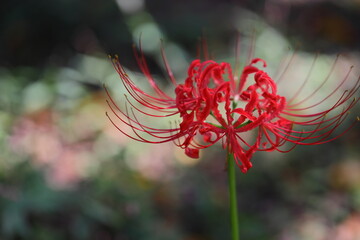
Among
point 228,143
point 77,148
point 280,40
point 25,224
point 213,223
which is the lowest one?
point 228,143

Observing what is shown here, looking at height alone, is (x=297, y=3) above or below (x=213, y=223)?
above

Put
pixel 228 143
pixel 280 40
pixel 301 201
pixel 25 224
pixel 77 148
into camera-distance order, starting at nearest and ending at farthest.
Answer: pixel 228 143
pixel 25 224
pixel 301 201
pixel 77 148
pixel 280 40

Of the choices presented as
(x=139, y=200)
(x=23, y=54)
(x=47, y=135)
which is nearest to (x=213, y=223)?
(x=139, y=200)

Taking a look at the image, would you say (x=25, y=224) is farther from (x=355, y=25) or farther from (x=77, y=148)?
(x=355, y=25)

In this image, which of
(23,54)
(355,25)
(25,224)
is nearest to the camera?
(25,224)

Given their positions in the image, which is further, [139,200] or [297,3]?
[297,3]

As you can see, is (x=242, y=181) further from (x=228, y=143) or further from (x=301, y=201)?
(x=228, y=143)
